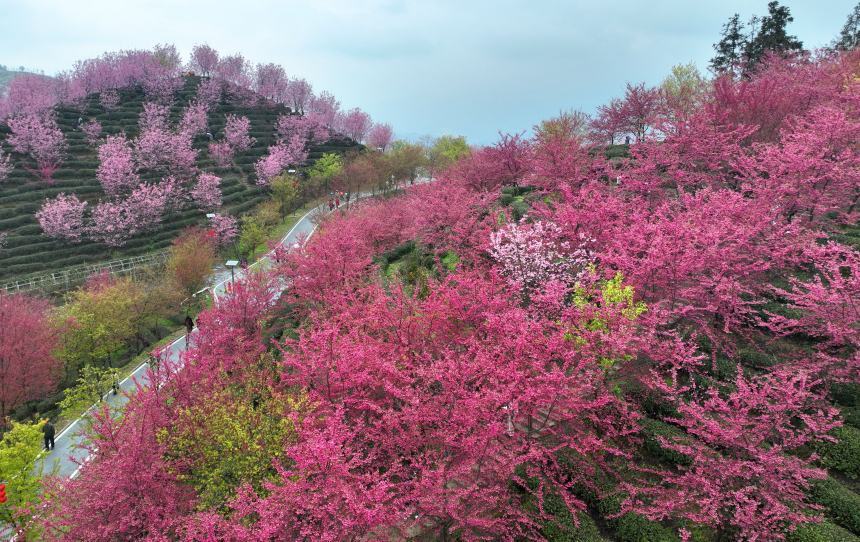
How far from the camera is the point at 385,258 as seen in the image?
31.0 meters

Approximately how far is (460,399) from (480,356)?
1.27 metres

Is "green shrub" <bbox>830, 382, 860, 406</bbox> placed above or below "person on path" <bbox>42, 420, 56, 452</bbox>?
above

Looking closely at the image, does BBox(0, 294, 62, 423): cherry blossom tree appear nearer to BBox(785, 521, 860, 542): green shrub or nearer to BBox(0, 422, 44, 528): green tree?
BBox(0, 422, 44, 528): green tree

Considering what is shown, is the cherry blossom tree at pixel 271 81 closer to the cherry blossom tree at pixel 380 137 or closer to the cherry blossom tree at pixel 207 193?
the cherry blossom tree at pixel 380 137

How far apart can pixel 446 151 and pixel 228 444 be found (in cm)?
6922

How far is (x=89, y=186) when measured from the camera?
190 feet

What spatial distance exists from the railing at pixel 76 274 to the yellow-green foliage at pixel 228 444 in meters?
37.1

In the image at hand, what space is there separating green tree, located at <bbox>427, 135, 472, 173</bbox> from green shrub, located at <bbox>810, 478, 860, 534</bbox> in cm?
6166

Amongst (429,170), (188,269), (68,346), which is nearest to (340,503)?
(68,346)

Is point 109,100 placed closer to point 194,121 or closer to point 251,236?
point 194,121

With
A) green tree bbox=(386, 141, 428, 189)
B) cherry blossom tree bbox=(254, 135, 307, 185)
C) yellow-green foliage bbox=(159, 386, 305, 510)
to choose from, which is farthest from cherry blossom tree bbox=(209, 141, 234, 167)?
yellow-green foliage bbox=(159, 386, 305, 510)

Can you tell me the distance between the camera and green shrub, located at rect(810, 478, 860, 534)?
1067 centimetres

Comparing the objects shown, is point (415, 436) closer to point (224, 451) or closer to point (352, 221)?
point (224, 451)

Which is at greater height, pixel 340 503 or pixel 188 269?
pixel 188 269
